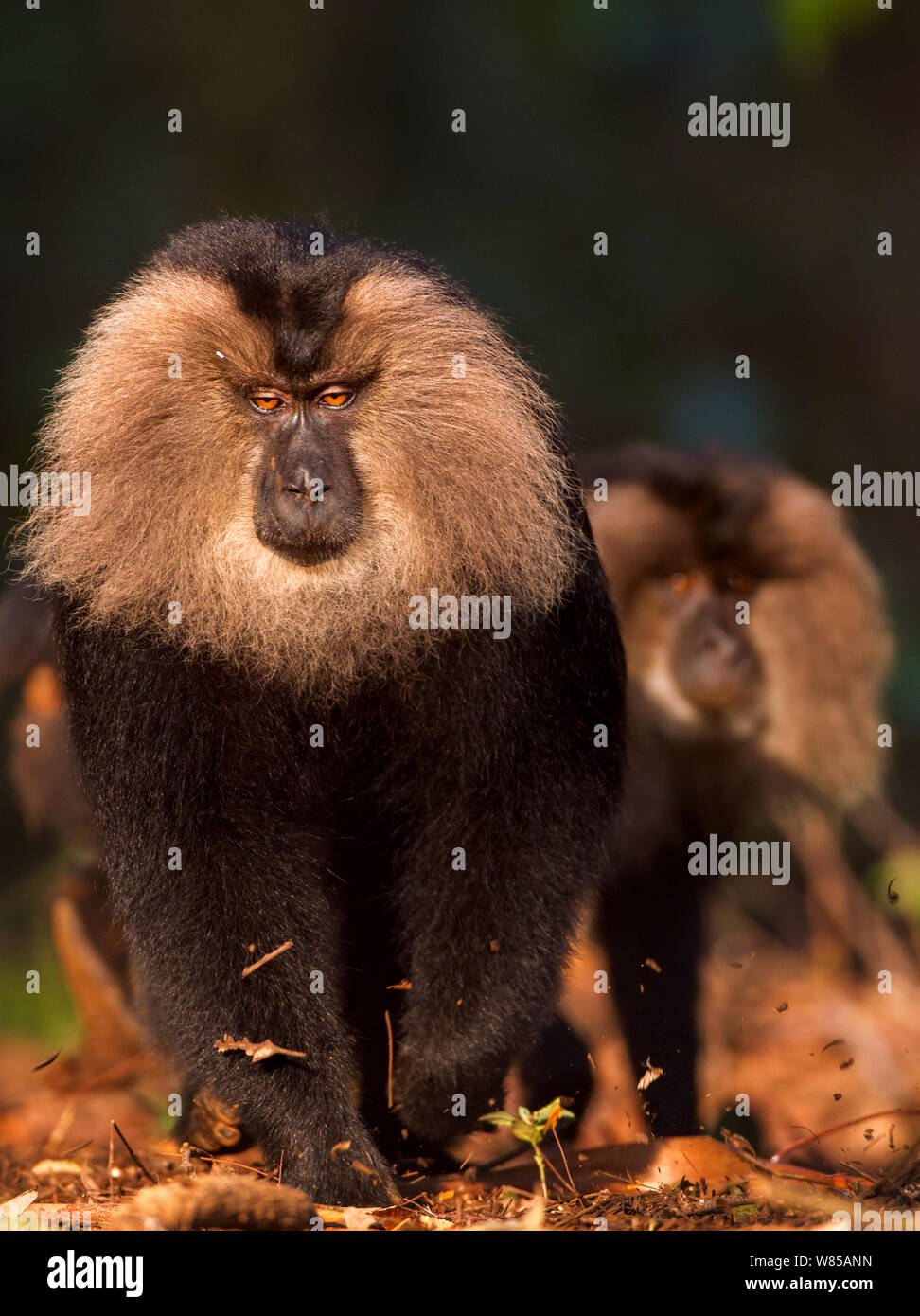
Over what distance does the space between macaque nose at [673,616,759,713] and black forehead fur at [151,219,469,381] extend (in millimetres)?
1993

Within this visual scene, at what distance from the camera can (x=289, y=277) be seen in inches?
120

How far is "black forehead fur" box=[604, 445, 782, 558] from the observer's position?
486 cm

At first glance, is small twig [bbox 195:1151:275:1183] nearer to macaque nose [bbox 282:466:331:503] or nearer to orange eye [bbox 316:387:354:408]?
macaque nose [bbox 282:466:331:503]

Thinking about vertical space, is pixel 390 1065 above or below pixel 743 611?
below

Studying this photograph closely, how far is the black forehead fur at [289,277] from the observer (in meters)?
3.04

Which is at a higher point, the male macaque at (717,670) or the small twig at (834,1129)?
the male macaque at (717,670)

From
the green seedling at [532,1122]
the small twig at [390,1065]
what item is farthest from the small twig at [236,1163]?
the green seedling at [532,1122]

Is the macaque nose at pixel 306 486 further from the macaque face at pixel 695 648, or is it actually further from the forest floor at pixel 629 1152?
the macaque face at pixel 695 648

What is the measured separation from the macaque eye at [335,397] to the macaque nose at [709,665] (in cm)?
197

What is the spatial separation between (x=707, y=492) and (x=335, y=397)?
206 centimetres

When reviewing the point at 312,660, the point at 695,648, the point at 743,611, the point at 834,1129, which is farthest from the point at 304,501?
the point at 743,611

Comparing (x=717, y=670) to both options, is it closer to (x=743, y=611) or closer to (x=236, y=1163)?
(x=743, y=611)

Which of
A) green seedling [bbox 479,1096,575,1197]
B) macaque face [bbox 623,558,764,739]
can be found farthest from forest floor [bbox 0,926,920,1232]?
macaque face [bbox 623,558,764,739]
